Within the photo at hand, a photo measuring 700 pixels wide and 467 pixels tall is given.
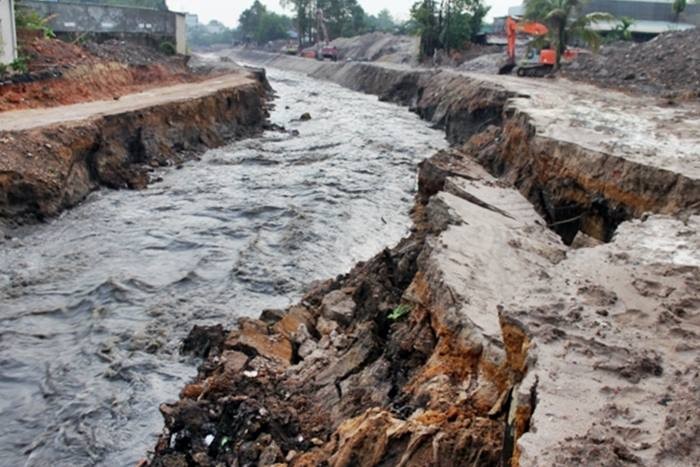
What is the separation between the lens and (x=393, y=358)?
254 inches

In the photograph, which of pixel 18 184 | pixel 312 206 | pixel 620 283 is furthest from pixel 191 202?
Result: pixel 620 283

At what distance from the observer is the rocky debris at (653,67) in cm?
2403

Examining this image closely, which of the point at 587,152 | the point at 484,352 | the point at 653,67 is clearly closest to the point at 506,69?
the point at 653,67

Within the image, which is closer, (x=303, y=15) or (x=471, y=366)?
(x=471, y=366)

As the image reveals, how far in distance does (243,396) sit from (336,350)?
48.9 inches

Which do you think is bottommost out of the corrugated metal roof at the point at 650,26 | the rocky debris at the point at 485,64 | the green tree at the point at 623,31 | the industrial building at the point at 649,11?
the rocky debris at the point at 485,64

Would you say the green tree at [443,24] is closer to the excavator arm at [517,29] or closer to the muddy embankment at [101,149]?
the excavator arm at [517,29]

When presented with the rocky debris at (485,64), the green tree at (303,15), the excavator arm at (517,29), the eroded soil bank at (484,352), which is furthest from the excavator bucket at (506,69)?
the green tree at (303,15)

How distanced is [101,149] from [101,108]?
3.06 metres

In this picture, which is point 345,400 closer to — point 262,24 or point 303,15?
point 303,15

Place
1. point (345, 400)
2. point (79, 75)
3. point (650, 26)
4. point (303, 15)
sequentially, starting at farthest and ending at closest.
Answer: point (303, 15), point (650, 26), point (79, 75), point (345, 400)

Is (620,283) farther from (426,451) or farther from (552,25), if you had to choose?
(552,25)

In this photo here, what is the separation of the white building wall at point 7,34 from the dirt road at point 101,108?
274cm

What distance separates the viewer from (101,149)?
17.2 m
